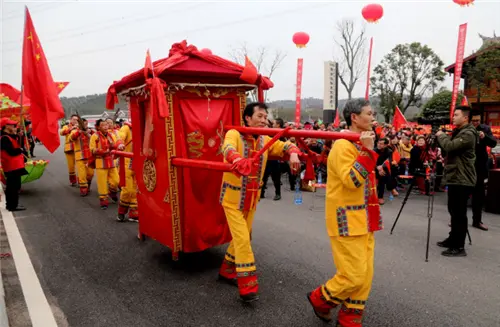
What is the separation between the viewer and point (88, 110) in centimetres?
6022

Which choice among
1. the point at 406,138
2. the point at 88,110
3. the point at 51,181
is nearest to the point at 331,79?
the point at 406,138

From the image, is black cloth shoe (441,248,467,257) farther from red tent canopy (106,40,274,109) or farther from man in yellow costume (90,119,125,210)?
man in yellow costume (90,119,125,210)

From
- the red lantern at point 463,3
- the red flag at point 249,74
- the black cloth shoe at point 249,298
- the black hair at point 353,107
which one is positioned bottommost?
the black cloth shoe at point 249,298

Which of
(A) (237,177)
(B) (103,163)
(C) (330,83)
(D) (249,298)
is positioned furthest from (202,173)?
(C) (330,83)

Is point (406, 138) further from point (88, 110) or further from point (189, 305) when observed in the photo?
point (88, 110)

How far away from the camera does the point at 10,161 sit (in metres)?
7.32

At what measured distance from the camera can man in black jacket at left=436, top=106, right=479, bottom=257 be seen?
4711 mm

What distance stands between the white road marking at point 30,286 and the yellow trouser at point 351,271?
2290 millimetres

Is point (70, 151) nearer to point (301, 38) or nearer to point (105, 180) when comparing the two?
point (105, 180)

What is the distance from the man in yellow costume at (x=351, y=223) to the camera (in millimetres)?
2764

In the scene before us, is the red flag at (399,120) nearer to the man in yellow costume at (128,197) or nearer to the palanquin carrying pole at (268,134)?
the man in yellow costume at (128,197)

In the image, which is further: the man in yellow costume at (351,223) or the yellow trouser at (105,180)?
the yellow trouser at (105,180)

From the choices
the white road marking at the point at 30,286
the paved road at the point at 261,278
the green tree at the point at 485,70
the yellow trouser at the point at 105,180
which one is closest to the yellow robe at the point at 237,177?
the paved road at the point at 261,278

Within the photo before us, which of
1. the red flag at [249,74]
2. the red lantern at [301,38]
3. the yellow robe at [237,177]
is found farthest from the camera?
the red lantern at [301,38]
